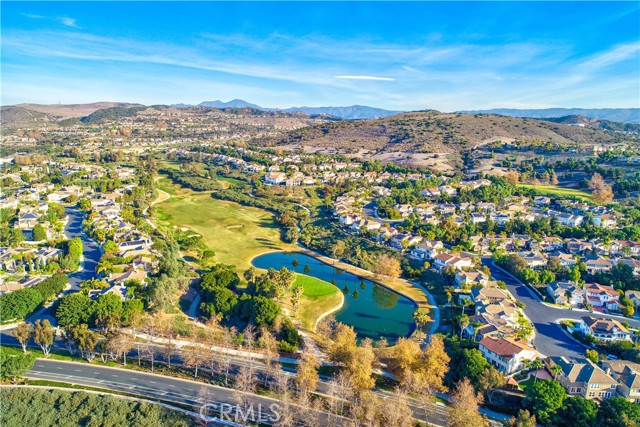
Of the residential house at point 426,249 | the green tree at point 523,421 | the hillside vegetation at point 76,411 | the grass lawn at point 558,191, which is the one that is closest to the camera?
the green tree at point 523,421

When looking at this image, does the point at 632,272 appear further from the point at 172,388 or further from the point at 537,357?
the point at 172,388

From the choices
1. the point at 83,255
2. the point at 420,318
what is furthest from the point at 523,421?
the point at 83,255

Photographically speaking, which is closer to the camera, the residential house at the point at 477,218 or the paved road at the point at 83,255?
the paved road at the point at 83,255

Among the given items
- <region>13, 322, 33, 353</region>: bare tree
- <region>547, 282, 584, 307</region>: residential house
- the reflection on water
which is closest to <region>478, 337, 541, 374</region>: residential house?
the reflection on water

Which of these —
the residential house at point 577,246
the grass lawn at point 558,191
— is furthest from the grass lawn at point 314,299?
the grass lawn at point 558,191

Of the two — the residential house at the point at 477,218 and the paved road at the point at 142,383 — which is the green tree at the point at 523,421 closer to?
the paved road at the point at 142,383

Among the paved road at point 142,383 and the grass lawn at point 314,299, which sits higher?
the grass lawn at point 314,299

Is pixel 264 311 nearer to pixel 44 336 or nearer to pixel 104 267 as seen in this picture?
pixel 44 336

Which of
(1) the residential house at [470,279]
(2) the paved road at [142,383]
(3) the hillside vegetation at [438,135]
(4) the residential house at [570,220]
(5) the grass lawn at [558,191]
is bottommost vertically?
(2) the paved road at [142,383]
